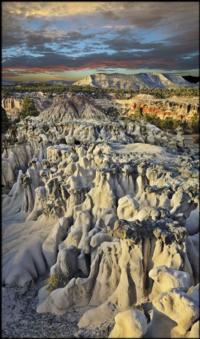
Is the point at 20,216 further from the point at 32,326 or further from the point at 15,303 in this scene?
the point at 32,326

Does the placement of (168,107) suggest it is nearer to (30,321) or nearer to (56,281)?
(56,281)

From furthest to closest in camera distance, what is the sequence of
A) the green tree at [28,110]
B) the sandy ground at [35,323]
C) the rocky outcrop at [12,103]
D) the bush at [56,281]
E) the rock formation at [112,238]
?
the rocky outcrop at [12,103]
the green tree at [28,110]
the bush at [56,281]
the sandy ground at [35,323]
the rock formation at [112,238]

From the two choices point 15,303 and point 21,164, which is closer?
point 15,303

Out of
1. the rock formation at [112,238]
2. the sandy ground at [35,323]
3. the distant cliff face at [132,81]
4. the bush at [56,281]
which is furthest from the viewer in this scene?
the distant cliff face at [132,81]

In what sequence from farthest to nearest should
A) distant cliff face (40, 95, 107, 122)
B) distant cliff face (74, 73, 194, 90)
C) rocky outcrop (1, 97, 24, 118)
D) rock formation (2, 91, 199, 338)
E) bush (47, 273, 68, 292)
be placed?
distant cliff face (74, 73, 194, 90), rocky outcrop (1, 97, 24, 118), distant cliff face (40, 95, 107, 122), bush (47, 273, 68, 292), rock formation (2, 91, 199, 338)

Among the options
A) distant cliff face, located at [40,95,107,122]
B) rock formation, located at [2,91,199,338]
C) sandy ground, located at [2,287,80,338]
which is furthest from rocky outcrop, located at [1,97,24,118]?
sandy ground, located at [2,287,80,338]

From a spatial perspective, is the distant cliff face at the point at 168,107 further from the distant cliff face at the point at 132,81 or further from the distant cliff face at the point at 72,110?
the distant cliff face at the point at 132,81

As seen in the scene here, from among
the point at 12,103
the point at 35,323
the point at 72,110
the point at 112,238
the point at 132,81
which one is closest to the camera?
the point at 35,323

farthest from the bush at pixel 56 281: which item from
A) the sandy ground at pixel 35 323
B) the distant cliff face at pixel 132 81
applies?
the distant cliff face at pixel 132 81

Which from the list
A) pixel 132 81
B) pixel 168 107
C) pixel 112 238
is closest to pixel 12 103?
pixel 168 107

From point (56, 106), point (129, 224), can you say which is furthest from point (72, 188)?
point (56, 106)

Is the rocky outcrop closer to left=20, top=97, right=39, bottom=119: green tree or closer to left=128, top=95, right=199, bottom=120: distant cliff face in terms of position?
left=20, top=97, right=39, bottom=119: green tree
